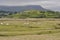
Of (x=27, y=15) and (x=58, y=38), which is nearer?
(x=58, y=38)

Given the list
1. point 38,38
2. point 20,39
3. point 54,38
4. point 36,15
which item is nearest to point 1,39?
point 20,39

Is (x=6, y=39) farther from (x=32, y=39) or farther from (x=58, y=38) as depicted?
(x=58, y=38)

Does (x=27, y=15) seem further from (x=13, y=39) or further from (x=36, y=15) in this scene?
(x=13, y=39)

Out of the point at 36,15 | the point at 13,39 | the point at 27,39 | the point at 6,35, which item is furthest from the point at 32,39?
the point at 36,15

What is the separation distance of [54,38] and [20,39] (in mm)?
3736

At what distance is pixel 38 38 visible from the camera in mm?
24859

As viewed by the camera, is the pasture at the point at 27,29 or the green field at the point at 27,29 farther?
the green field at the point at 27,29

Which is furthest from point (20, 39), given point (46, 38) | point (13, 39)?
point (46, 38)

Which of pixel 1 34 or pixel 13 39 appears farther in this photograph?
pixel 1 34

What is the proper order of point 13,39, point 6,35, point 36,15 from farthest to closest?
point 36,15 → point 6,35 → point 13,39

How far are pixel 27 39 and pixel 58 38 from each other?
345cm

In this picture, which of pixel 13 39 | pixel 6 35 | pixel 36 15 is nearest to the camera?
pixel 13 39

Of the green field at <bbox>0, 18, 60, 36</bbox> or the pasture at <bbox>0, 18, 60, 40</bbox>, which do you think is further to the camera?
the green field at <bbox>0, 18, 60, 36</bbox>

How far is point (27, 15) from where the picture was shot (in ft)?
268
